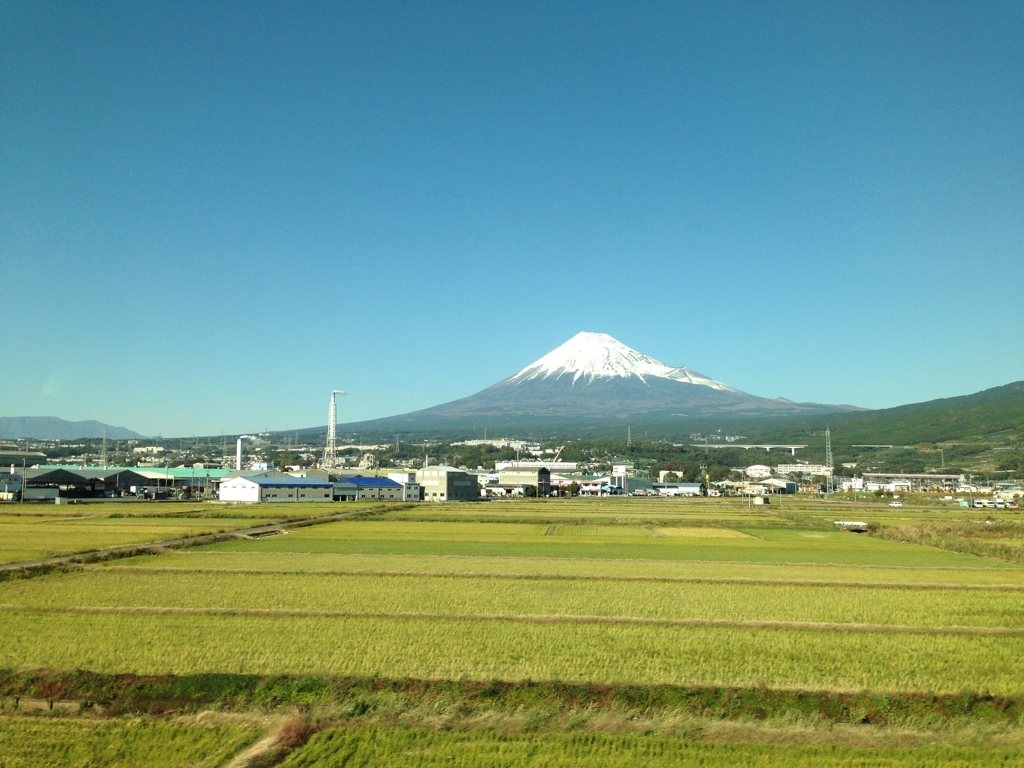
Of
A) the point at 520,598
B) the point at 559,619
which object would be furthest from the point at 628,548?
the point at 559,619

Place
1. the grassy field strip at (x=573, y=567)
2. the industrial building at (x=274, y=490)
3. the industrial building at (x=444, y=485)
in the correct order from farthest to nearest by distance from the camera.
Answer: the industrial building at (x=444, y=485)
the industrial building at (x=274, y=490)
the grassy field strip at (x=573, y=567)

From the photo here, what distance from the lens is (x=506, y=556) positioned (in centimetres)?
2097

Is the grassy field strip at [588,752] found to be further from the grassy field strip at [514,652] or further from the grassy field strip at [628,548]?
the grassy field strip at [628,548]

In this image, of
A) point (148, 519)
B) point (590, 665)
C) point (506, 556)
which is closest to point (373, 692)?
point (590, 665)

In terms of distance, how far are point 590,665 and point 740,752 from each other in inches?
101

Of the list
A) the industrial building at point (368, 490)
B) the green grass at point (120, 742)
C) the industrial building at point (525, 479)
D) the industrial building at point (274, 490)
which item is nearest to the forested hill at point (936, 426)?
the industrial building at point (525, 479)

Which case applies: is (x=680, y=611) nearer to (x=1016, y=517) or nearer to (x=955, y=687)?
(x=955, y=687)

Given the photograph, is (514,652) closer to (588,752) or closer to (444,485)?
(588,752)

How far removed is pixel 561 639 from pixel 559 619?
1.14 m

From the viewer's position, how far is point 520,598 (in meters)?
13.9

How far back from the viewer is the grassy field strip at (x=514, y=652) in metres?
9.24

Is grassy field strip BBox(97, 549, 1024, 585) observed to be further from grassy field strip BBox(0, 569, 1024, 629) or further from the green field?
grassy field strip BBox(0, 569, 1024, 629)

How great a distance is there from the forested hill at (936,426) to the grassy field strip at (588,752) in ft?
435

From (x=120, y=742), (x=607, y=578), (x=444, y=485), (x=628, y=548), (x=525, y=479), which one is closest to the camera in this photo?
(x=120, y=742)
